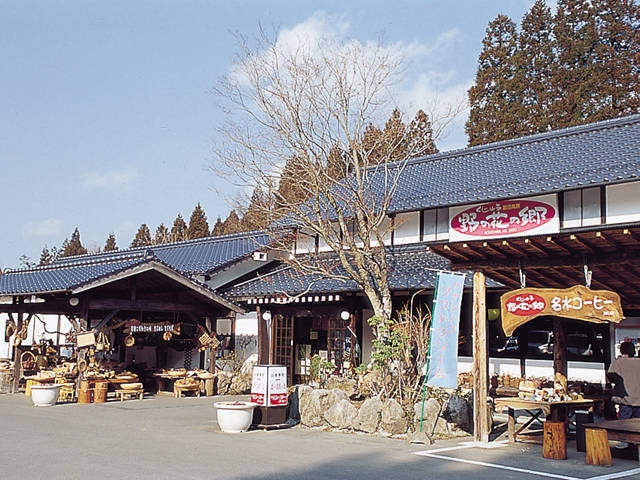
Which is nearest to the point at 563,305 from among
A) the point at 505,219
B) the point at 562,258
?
the point at 562,258

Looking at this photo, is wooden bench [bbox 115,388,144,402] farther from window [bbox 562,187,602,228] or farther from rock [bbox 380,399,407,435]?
window [bbox 562,187,602,228]

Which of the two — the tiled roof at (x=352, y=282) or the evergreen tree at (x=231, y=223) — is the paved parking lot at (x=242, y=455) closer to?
the tiled roof at (x=352, y=282)

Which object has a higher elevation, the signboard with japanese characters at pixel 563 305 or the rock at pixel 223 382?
the signboard with japanese characters at pixel 563 305

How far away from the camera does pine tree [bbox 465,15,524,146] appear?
98.1 feet

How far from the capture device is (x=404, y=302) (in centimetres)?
1695

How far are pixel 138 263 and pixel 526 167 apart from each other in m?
9.34

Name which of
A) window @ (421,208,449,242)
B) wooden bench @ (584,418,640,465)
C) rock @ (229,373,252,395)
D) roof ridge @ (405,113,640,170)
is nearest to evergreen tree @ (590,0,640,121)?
roof ridge @ (405,113,640,170)

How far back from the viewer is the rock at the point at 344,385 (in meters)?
13.3

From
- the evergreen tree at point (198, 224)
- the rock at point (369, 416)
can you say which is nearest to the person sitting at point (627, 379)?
the rock at point (369, 416)

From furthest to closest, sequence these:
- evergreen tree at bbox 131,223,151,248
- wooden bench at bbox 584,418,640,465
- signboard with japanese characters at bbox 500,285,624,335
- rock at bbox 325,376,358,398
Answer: evergreen tree at bbox 131,223,151,248 → rock at bbox 325,376,358,398 → signboard with japanese characters at bbox 500,285,624,335 → wooden bench at bbox 584,418,640,465

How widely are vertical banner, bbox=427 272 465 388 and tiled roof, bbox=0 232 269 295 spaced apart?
25.5 ft

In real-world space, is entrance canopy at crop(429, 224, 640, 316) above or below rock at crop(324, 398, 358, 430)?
above

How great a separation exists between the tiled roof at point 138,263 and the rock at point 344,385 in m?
4.74

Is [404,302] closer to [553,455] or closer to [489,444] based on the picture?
[489,444]
